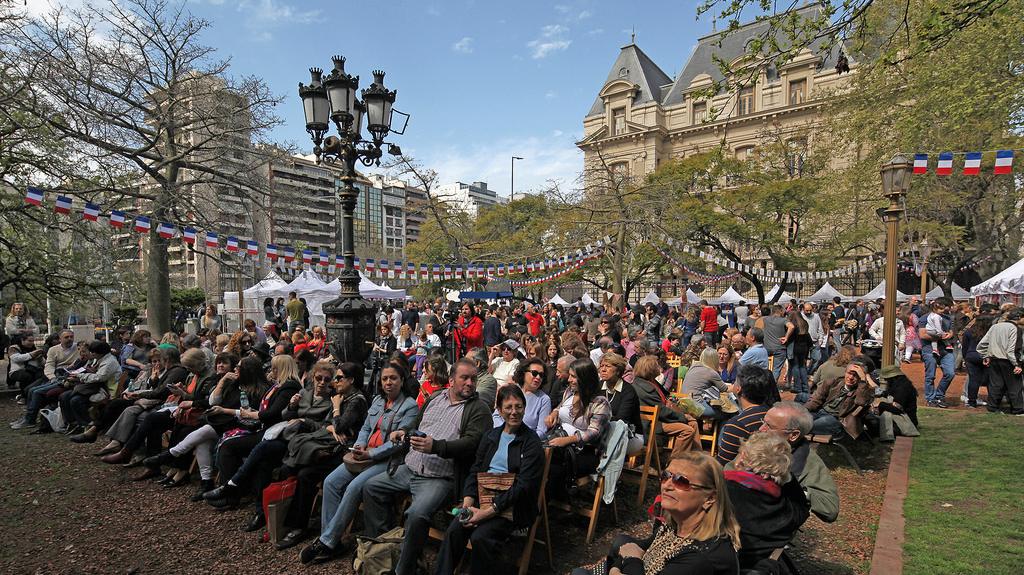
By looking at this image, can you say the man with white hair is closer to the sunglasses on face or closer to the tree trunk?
the sunglasses on face

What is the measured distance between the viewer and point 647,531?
162 inches

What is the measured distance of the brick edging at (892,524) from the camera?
131 inches

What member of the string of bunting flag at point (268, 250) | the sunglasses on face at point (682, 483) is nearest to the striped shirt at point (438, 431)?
the sunglasses on face at point (682, 483)

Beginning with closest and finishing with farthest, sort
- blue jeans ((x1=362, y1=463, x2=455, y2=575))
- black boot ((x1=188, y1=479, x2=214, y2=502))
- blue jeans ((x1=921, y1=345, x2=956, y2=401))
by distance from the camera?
blue jeans ((x1=362, y1=463, x2=455, y2=575)) < black boot ((x1=188, y1=479, x2=214, y2=502)) < blue jeans ((x1=921, y1=345, x2=956, y2=401))

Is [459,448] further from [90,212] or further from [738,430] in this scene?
[90,212]

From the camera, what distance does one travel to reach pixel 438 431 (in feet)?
12.3

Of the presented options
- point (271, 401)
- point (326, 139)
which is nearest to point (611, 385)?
point (271, 401)

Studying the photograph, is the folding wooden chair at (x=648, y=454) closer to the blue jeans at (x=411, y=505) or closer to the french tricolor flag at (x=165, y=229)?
the blue jeans at (x=411, y=505)

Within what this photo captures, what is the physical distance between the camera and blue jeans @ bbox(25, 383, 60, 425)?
24.4 ft

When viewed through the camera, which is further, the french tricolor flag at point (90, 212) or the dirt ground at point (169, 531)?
the french tricolor flag at point (90, 212)

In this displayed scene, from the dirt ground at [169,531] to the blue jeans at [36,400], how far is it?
2296 millimetres

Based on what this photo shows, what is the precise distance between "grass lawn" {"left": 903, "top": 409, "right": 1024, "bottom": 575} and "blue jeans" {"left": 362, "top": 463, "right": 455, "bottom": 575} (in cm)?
307

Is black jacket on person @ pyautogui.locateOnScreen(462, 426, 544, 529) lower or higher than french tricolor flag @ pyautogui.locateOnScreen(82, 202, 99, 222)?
lower

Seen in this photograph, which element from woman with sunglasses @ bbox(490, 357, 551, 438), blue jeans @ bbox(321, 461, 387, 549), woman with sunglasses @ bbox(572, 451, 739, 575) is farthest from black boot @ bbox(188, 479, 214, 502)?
woman with sunglasses @ bbox(572, 451, 739, 575)
